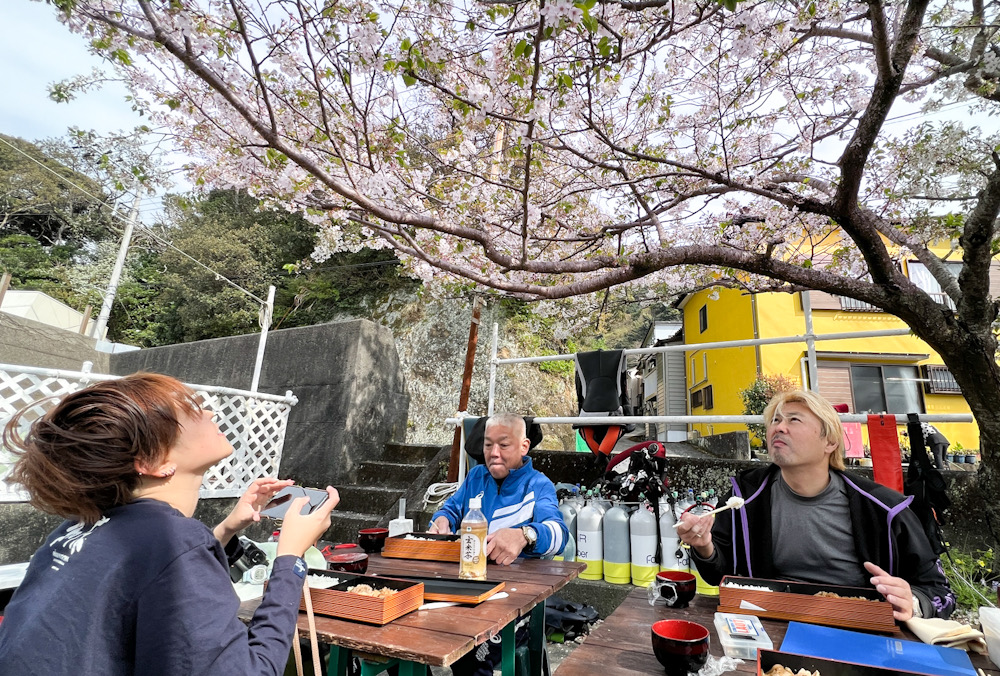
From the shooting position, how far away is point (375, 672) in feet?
5.81

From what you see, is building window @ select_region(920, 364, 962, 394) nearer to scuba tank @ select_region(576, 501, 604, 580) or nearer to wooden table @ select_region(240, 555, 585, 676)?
scuba tank @ select_region(576, 501, 604, 580)

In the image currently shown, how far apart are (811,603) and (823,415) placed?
2.88 ft

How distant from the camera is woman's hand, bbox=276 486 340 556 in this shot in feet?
4.35

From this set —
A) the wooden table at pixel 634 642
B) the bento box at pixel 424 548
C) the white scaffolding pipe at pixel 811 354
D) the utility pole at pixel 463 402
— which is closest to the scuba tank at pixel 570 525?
the utility pole at pixel 463 402

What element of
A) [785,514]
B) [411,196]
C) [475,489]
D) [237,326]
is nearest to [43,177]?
[237,326]

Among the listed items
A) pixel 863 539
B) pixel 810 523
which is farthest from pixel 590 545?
pixel 863 539

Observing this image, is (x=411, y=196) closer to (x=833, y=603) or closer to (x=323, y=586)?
(x=323, y=586)

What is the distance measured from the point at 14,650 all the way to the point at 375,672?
114cm

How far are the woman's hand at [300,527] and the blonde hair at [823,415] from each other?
6.03 feet

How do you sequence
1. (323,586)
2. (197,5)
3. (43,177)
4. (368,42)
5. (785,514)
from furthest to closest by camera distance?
(43,177)
(368,42)
(197,5)
(785,514)
(323,586)

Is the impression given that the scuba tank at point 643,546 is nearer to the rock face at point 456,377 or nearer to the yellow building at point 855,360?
the rock face at point 456,377

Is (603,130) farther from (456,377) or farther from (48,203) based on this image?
(48,203)

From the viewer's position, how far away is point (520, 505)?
2.82 m

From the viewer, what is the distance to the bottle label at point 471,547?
6.35ft
